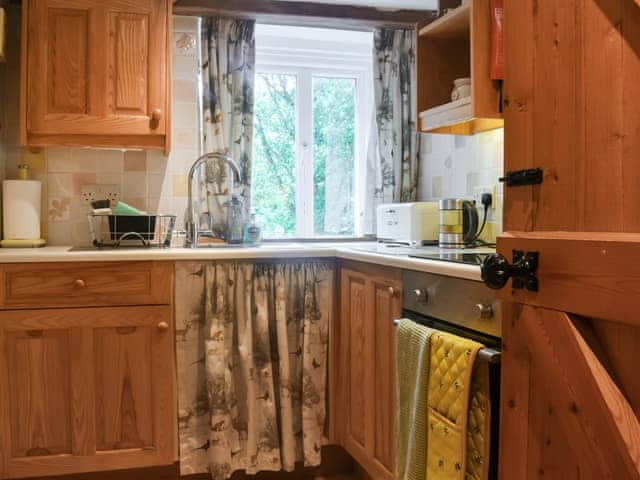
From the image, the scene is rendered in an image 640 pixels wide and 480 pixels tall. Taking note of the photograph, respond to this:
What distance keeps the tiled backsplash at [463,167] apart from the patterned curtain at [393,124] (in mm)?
93

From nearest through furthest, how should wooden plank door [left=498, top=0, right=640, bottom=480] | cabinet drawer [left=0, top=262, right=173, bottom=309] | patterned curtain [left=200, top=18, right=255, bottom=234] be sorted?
wooden plank door [left=498, top=0, right=640, bottom=480] → cabinet drawer [left=0, top=262, right=173, bottom=309] → patterned curtain [left=200, top=18, right=255, bottom=234]

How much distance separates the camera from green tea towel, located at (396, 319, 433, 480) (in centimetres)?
153

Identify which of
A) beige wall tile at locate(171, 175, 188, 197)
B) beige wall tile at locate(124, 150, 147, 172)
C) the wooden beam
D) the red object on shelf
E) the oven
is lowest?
the oven

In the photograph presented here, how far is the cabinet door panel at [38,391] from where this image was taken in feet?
7.02

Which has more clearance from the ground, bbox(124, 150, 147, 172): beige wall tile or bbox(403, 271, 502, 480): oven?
bbox(124, 150, 147, 172): beige wall tile

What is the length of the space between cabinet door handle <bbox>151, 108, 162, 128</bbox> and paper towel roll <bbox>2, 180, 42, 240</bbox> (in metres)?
0.57

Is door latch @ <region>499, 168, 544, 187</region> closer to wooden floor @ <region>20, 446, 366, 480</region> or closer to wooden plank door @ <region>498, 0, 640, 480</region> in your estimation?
wooden plank door @ <region>498, 0, 640, 480</region>

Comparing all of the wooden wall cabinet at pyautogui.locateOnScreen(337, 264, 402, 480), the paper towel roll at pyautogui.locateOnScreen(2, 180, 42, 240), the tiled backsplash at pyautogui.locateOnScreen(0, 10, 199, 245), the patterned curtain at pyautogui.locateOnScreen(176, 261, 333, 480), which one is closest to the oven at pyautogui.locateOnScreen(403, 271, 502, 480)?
the wooden wall cabinet at pyautogui.locateOnScreen(337, 264, 402, 480)

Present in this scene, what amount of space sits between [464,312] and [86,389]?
56.3 inches

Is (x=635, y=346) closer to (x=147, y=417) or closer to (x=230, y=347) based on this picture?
(x=230, y=347)

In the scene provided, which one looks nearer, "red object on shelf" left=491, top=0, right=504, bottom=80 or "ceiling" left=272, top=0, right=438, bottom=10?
"red object on shelf" left=491, top=0, right=504, bottom=80

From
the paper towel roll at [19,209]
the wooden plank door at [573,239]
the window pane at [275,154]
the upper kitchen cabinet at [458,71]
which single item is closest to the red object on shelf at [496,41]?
the upper kitchen cabinet at [458,71]

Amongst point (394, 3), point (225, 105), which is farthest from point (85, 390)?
point (394, 3)

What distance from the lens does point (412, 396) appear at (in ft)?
5.34
